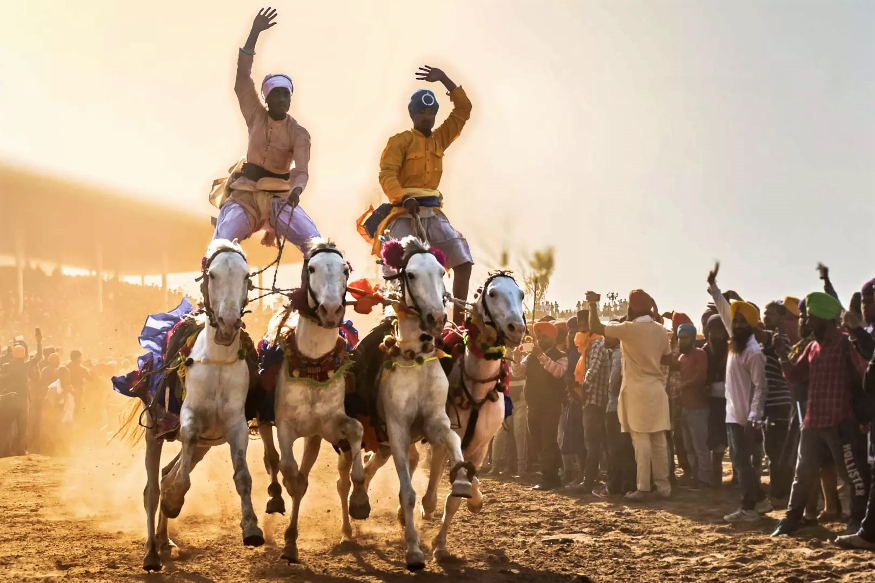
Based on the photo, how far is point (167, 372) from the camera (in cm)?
849

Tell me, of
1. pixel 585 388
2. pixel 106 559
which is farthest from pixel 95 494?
pixel 585 388

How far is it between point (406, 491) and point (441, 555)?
1.06 metres

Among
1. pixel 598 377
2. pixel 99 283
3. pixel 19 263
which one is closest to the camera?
pixel 598 377

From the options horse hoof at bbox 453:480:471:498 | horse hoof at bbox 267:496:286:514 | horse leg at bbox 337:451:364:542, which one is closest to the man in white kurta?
horse leg at bbox 337:451:364:542

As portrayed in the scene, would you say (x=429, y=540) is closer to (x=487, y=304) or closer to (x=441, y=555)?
(x=441, y=555)

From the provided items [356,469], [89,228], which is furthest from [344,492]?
[89,228]

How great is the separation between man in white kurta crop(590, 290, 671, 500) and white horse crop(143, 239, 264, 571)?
18.3 feet

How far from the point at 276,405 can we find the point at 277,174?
283 cm

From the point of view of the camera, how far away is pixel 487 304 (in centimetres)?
862

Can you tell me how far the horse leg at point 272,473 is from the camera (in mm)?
8102

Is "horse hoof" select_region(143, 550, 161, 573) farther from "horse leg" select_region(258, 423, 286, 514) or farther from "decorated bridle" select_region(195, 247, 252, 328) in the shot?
"decorated bridle" select_region(195, 247, 252, 328)

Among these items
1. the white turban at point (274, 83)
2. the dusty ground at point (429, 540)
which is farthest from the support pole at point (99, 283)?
the white turban at point (274, 83)

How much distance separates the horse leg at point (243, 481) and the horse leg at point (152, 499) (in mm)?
1279

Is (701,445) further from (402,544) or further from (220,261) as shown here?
(220,261)
